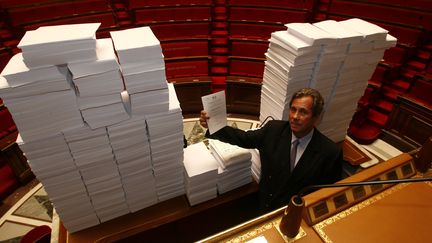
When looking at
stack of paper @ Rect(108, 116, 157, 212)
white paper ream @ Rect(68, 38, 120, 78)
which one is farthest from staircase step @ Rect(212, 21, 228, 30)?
white paper ream @ Rect(68, 38, 120, 78)

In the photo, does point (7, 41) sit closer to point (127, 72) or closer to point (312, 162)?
point (127, 72)

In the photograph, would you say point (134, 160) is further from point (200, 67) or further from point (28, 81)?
point (200, 67)

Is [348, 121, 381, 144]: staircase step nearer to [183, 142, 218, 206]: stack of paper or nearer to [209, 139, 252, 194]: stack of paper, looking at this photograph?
[209, 139, 252, 194]: stack of paper

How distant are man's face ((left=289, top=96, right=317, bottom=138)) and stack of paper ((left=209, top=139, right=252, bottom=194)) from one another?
0.79 meters

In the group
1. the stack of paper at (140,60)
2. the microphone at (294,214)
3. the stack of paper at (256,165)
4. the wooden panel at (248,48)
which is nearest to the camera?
the microphone at (294,214)

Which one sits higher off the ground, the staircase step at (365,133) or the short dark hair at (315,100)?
the short dark hair at (315,100)

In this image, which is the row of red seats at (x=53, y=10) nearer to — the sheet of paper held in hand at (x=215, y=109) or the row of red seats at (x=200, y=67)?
the row of red seats at (x=200, y=67)

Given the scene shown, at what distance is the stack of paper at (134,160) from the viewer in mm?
2381

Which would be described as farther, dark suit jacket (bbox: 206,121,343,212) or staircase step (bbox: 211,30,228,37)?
staircase step (bbox: 211,30,228,37)

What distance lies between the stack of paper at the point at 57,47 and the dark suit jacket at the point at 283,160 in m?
1.33

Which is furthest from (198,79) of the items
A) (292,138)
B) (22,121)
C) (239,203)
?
(22,121)

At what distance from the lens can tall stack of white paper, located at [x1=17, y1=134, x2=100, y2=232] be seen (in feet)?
7.16

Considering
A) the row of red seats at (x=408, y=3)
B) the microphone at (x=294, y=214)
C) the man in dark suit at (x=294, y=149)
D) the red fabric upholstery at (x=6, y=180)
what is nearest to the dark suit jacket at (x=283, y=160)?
the man in dark suit at (x=294, y=149)

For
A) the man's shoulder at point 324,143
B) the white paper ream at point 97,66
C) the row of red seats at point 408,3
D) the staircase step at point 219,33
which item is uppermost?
the white paper ream at point 97,66
